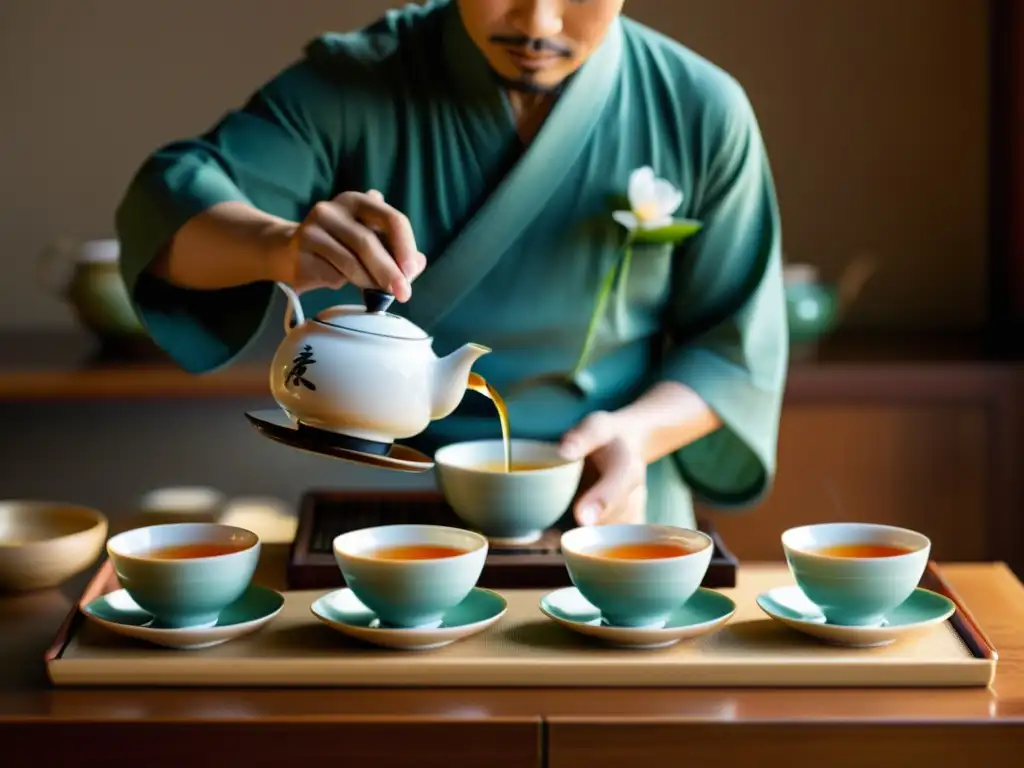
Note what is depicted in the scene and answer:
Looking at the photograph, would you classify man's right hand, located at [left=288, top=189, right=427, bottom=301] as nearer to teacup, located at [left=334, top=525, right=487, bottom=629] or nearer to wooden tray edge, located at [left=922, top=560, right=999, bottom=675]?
teacup, located at [left=334, top=525, right=487, bottom=629]

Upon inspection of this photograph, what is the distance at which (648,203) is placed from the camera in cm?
176

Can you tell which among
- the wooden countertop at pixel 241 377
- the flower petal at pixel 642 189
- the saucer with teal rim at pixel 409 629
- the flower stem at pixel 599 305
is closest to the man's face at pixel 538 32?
the flower petal at pixel 642 189

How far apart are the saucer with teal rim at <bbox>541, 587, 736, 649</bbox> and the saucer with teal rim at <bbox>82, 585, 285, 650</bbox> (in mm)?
266

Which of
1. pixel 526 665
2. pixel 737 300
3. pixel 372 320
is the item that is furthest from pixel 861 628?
pixel 737 300

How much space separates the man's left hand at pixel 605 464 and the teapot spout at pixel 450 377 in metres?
0.30

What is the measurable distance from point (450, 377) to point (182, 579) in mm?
307

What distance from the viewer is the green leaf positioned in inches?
69.7

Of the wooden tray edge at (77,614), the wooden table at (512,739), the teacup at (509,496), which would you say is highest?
the teacup at (509,496)

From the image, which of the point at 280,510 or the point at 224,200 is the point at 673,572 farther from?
the point at 280,510

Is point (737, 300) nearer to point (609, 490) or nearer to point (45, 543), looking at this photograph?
point (609, 490)

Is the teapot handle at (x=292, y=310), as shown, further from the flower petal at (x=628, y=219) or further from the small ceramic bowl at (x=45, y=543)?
the flower petal at (x=628, y=219)

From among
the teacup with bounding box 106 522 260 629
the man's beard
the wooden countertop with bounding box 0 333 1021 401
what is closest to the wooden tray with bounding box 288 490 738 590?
the teacup with bounding box 106 522 260 629

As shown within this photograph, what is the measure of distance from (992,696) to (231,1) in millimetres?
2600

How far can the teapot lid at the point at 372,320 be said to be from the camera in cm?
128
